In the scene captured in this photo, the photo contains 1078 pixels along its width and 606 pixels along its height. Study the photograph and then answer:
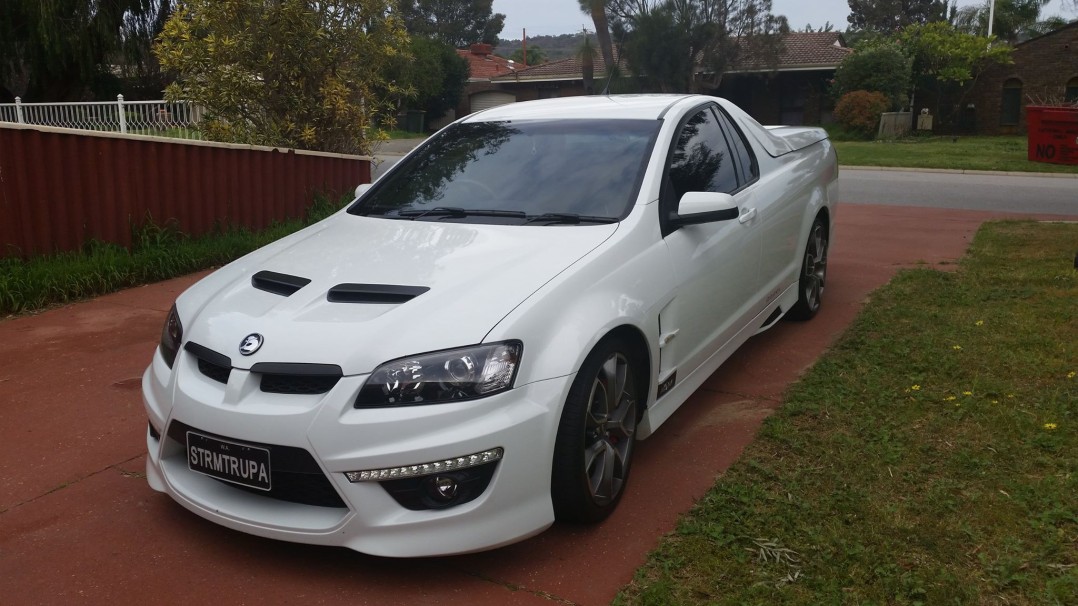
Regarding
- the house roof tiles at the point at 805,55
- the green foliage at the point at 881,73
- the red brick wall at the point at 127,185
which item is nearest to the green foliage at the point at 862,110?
the green foliage at the point at 881,73

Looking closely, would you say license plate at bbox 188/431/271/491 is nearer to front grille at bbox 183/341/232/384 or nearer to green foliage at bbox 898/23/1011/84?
front grille at bbox 183/341/232/384

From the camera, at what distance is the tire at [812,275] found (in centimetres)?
618

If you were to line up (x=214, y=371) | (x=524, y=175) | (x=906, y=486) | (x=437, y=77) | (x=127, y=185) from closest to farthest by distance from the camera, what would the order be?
1. (x=214, y=371)
2. (x=906, y=486)
3. (x=524, y=175)
4. (x=127, y=185)
5. (x=437, y=77)

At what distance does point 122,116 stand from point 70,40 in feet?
24.7

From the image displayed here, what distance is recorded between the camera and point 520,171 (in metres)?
4.50

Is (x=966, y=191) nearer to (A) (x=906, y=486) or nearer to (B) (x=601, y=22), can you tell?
(A) (x=906, y=486)

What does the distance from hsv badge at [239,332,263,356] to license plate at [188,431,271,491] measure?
31 centimetres

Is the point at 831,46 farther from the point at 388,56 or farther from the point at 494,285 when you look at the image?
the point at 494,285

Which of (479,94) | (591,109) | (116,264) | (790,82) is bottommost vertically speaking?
(116,264)

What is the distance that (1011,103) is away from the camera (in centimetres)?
3481

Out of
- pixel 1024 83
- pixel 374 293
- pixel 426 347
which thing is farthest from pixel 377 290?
pixel 1024 83

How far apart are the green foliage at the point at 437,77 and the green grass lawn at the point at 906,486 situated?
3774 cm

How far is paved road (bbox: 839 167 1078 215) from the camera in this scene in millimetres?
12953

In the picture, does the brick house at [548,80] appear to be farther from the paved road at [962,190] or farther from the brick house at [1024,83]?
the paved road at [962,190]
